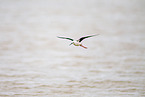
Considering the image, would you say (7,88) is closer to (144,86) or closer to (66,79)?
(66,79)

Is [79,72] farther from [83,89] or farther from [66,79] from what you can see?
[83,89]

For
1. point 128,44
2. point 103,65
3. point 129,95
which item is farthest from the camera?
point 128,44

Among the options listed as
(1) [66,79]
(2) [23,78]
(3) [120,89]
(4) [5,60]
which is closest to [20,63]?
(4) [5,60]

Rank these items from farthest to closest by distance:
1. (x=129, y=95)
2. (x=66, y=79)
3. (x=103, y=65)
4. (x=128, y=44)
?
(x=128, y=44)
(x=103, y=65)
(x=66, y=79)
(x=129, y=95)

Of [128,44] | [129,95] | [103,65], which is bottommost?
[129,95]

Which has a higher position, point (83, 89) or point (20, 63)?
point (20, 63)

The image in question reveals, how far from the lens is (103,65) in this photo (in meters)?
1.43

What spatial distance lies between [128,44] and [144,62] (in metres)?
0.25

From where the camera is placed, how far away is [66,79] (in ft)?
4.12

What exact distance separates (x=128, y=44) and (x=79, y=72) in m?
0.49

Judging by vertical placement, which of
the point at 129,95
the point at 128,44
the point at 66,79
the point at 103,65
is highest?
the point at 128,44

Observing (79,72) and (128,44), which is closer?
(79,72)

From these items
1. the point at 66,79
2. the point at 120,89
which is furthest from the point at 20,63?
the point at 120,89

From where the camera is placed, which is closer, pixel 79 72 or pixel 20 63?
pixel 79 72
